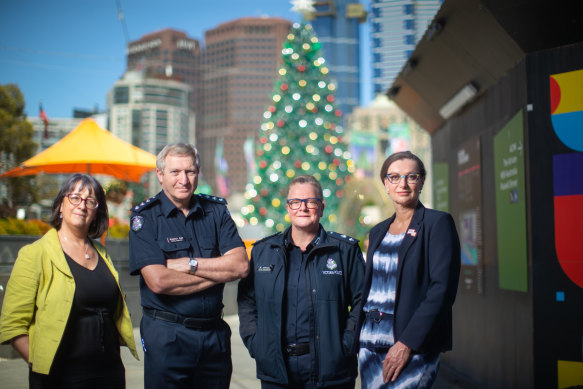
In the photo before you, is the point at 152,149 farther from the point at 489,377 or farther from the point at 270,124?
the point at 489,377

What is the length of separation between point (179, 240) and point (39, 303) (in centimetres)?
79

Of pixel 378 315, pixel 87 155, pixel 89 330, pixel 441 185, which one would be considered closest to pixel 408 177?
pixel 378 315

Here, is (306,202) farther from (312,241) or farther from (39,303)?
(39,303)

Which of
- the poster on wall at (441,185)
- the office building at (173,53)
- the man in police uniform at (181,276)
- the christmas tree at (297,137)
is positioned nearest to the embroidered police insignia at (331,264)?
the man in police uniform at (181,276)

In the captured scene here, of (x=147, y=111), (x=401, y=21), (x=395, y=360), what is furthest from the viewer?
(x=147, y=111)

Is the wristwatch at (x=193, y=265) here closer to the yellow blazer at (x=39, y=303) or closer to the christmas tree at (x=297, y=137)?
the yellow blazer at (x=39, y=303)

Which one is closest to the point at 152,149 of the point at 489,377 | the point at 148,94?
the point at 148,94

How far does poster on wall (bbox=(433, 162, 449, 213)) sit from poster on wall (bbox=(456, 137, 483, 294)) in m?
0.61

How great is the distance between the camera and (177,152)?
11.8 ft

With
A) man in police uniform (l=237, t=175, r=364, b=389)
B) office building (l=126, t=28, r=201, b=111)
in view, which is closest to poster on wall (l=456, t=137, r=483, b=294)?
man in police uniform (l=237, t=175, r=364, b=389)

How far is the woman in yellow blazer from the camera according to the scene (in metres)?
3.20

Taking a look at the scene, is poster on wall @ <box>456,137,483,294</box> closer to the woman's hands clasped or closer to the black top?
the woman's hands clasped

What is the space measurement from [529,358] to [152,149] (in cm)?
14863

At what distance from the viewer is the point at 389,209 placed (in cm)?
2664
